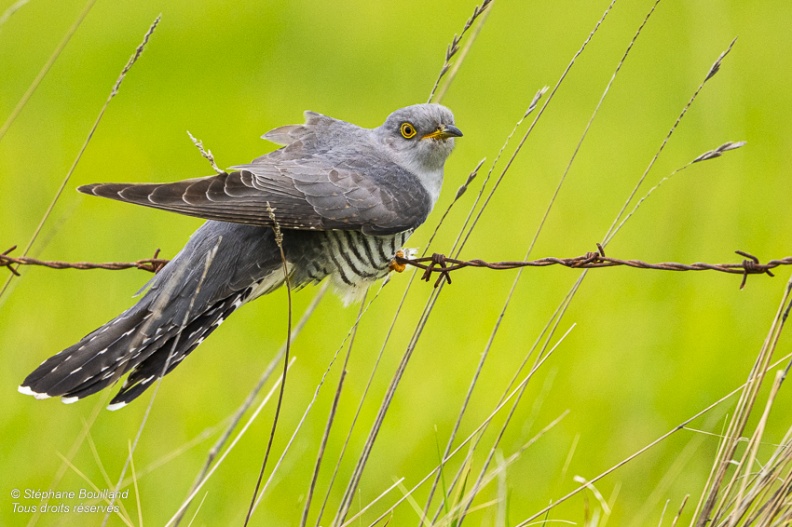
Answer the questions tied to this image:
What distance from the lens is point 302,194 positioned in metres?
3.13

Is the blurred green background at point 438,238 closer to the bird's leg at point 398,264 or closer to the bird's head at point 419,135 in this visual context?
the bird's leg at point 398,264

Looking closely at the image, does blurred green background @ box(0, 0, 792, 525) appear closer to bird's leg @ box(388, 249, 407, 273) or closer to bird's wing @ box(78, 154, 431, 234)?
bird's wing @ box(78, 154, 431, 234)

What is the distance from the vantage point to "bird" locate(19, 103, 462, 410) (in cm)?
277

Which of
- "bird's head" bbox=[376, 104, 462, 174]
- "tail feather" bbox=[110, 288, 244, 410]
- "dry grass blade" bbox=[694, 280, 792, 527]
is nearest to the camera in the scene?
"dry grass blade" bbox=[694, 280, 792, 527]

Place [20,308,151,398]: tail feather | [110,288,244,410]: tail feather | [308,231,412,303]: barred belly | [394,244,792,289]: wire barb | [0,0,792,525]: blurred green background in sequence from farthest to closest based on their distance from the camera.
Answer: [0,0,792,525]: blurred green background, [308,231,412,303]: barred belly, [110,288,244,410]: tail feather, [20,308,151,398]: tail feather, [394,244,792,289]: wire barb

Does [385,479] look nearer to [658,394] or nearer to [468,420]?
[468,420]

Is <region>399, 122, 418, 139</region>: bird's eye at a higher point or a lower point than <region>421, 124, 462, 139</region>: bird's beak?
higher

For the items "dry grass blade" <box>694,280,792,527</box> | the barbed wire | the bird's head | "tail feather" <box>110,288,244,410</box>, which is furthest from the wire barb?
the bird's head

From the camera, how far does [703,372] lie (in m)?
5.52

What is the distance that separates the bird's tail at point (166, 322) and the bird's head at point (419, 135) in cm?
81

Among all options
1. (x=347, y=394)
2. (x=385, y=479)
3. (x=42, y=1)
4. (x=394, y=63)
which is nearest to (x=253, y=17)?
(x=394, y=63)

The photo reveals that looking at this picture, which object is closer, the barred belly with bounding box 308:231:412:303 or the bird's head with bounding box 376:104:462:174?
the barred belly with bounding box 308:231:412:303

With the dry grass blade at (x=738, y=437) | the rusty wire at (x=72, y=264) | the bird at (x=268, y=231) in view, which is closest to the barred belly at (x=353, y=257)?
the bird at (x=268, y=231)

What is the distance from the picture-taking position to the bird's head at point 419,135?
379 cm
